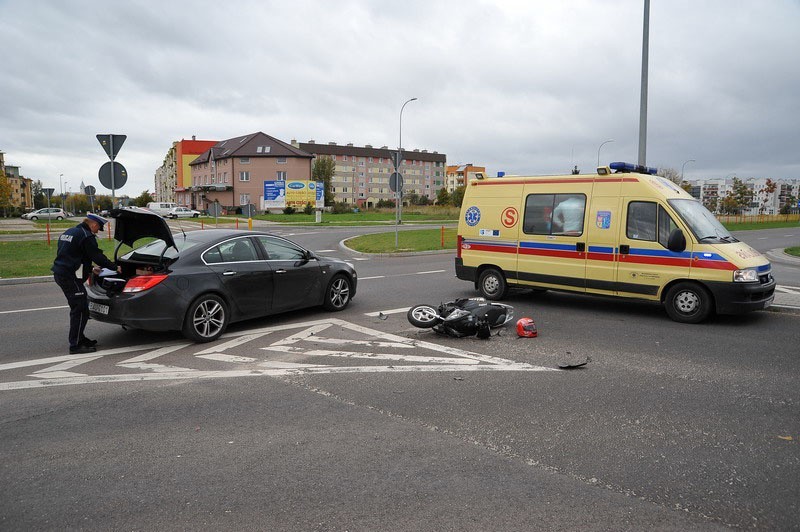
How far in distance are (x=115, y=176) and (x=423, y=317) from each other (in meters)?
8.16

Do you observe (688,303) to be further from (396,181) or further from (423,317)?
(396,181)

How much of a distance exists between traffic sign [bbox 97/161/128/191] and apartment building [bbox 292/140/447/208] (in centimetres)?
10758

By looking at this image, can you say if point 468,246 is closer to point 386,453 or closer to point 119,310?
point 119,310

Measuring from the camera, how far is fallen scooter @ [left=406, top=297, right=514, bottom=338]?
24.9 ft

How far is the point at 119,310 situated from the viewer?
686cm

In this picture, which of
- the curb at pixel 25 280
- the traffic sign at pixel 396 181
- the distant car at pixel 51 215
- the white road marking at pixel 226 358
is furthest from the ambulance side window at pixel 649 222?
→ the distant car at pixel 51 215

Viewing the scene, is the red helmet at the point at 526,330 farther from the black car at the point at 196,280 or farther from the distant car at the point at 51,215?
the distant car at the point at 51,215

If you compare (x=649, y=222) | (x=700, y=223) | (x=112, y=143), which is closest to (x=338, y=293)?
(x=649, y=222)

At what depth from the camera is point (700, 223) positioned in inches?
344

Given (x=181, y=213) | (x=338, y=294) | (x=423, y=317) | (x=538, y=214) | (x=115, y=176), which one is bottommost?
(x=423, y=317)

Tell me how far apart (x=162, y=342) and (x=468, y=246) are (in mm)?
5974

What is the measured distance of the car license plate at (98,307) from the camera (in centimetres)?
697

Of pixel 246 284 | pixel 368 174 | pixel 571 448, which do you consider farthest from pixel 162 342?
pixel 368 174

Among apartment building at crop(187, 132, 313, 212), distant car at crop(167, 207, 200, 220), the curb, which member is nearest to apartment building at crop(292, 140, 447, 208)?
apartment building at crop(187, 132, 313, 212)
